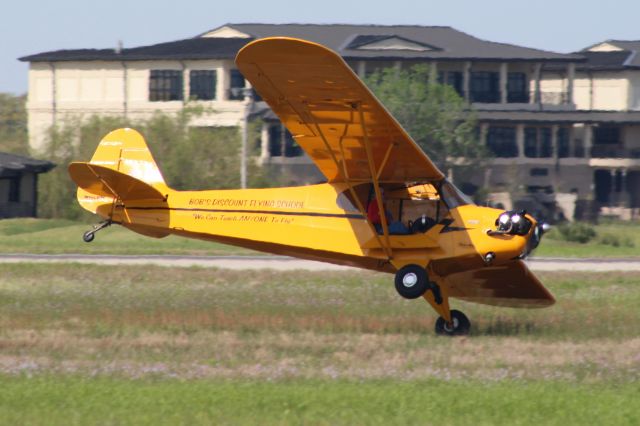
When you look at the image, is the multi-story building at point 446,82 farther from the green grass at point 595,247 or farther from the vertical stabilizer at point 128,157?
the vertical stabilizer at point 128,157

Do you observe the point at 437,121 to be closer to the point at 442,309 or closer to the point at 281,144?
the point at 281,144

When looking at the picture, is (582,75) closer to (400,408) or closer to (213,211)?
(213,211)

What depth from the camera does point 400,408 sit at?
9938 mm

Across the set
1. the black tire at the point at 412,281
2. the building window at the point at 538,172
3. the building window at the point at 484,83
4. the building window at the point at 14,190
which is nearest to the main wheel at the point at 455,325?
the black tire at the point at 412,281

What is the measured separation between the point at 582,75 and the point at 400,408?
66384mm

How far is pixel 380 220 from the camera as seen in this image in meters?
15.8

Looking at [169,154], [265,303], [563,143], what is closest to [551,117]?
[563,143]

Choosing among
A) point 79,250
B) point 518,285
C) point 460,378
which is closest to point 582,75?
point 79,250

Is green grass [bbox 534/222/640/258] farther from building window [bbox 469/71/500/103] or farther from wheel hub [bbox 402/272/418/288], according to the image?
building window [bbox 469/71/500/103]

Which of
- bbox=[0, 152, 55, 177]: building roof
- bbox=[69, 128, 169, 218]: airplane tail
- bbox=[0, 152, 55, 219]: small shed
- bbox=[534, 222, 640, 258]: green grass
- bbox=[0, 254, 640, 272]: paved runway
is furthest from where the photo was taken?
bbox=[0, 152, 55, 219]: small shed

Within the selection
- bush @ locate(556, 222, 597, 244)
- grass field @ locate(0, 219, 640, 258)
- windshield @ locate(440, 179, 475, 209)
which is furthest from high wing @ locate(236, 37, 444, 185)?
bush @ locate(556, 222, 597, 244)

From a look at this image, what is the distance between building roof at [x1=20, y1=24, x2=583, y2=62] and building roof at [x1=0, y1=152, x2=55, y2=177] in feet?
49.4

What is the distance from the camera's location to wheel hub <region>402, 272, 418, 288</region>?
15.1 m

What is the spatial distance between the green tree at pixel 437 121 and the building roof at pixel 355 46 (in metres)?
5.43
